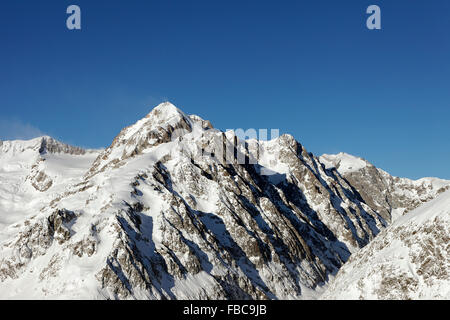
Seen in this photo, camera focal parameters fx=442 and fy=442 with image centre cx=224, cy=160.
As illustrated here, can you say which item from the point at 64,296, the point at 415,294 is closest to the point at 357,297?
the point at 415,294

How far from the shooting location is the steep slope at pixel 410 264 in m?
64.9

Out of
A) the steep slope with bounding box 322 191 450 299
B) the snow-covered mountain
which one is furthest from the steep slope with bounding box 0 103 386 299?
the steep slope with bounding box 322 191 450 299

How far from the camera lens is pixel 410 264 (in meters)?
69.4

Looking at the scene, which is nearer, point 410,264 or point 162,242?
point 410,264

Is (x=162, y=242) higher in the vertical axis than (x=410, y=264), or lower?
higher

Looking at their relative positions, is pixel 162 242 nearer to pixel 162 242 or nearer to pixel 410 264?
pixel 162 242

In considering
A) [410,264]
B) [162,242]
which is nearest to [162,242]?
[162,242]

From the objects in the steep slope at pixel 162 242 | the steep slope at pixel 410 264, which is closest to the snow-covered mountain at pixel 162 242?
the steep slope at pixel 162 242

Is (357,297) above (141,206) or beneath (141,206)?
beneath

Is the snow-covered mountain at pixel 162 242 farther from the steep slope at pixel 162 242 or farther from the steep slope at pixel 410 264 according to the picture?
the steep slope at pixel 410 264

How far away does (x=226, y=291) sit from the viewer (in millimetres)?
133000

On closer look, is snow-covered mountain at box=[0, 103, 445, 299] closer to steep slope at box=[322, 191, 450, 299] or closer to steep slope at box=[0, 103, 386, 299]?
steep slope at box=[0, 103, 386, 299]
